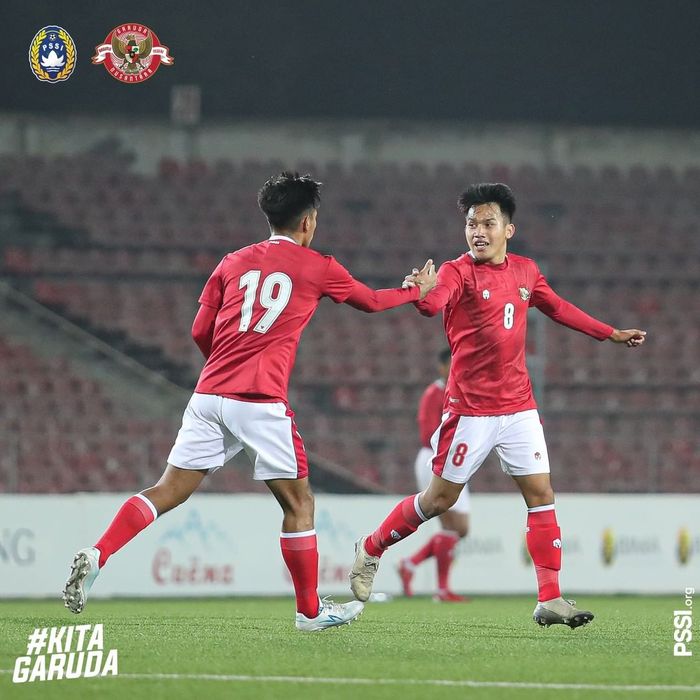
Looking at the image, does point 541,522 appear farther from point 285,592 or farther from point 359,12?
point 359,12

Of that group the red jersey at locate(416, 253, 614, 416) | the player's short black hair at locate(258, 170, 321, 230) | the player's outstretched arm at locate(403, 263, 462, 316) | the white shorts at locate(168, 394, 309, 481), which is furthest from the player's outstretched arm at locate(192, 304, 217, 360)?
the red jersey at locate(416, 253, 614, 416)

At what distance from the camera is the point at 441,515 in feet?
35.7

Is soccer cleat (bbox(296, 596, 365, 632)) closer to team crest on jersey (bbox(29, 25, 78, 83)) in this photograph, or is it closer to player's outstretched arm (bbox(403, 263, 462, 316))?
player's outstretched arm (bbox(403, 263, 462, 316))

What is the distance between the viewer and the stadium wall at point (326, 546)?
466 inches

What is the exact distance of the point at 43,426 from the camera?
1412 centimetres

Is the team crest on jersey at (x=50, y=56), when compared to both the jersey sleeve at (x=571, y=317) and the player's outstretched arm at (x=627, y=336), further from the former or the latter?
the player's outstretched arm at (x=627, y=336)

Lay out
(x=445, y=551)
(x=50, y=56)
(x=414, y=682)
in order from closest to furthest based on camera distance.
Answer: (x=414, y=682) < (x=445, y=551) < (x=50, y=56)

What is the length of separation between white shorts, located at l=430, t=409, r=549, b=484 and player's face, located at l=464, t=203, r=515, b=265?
828 mm

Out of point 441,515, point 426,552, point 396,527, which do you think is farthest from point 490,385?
point 426,552

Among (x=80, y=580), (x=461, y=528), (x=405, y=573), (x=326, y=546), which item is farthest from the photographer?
(x=326, y=546)

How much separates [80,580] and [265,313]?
1.41 m

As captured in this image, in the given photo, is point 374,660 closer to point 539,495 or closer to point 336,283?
point 336,283

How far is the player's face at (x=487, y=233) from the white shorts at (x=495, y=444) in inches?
32.6

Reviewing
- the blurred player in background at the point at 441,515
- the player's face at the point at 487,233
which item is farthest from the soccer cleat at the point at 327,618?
the blurred player in background at the point at 441,515
